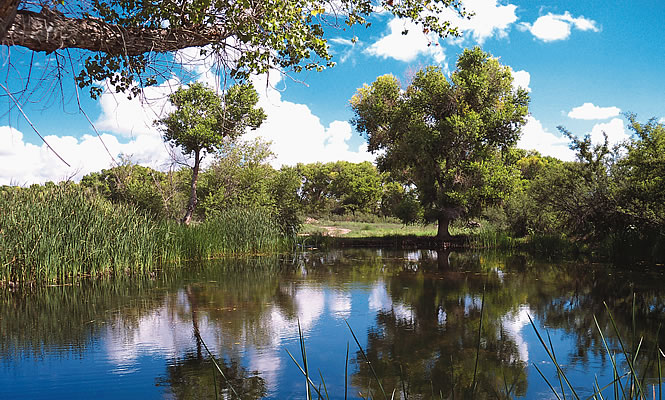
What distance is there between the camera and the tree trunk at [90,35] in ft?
12.9

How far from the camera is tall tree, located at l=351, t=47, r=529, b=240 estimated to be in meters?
20.0

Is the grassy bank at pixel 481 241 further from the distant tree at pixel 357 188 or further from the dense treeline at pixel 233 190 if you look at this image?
the distant tree at pixel 357 188

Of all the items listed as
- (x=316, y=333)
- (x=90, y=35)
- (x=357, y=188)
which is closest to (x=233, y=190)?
(x=316, y=333)

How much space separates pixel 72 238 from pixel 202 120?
13350 millimetres

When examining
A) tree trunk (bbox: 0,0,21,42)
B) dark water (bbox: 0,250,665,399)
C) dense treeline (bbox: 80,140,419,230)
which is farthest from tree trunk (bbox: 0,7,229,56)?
dense treeline (bbox: 80,140,419,230)

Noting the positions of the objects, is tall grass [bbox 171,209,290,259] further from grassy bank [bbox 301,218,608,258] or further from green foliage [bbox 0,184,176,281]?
grassy bank [bbox 301,218,608,258]

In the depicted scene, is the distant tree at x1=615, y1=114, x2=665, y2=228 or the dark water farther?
the distant tree at x1=615, y1=114, x2=665, y2=228

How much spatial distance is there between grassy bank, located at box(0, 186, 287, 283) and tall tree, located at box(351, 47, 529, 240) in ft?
36.3

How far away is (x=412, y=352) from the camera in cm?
523

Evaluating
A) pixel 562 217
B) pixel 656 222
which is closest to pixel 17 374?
pixel 656 222

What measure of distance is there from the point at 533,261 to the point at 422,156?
6.85 meters

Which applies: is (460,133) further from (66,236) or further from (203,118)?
(66,236)

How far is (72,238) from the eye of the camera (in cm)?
1008

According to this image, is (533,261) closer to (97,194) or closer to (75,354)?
(97,194)
